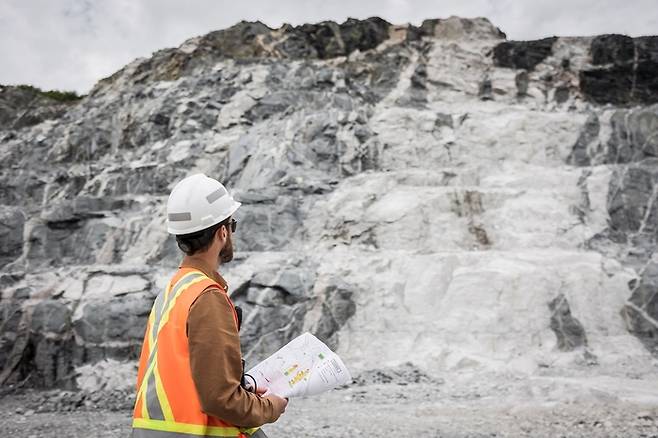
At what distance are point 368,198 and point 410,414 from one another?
746 cm

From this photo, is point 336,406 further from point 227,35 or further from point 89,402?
point 227,35

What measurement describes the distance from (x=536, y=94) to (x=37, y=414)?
19.9 m

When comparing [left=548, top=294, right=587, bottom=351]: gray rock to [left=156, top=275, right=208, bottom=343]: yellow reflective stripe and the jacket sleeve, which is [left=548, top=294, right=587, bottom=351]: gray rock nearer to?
the jacket sleeve

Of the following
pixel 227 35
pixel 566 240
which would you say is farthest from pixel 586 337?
pixel 227 35

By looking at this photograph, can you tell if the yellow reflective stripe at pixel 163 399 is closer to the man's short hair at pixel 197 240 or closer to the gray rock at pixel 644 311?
the man's short hair at pixel 197 240

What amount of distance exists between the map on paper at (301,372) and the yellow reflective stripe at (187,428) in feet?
1.13

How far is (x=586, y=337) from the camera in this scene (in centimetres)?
936

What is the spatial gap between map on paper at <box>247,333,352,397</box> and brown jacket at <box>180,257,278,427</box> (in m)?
0.28

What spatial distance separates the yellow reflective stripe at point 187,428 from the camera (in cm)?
172

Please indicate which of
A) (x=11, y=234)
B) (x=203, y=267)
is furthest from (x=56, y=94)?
(x=203, y=267)

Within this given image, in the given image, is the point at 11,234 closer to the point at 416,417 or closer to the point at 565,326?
the point at 416,417

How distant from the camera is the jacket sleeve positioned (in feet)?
5.57

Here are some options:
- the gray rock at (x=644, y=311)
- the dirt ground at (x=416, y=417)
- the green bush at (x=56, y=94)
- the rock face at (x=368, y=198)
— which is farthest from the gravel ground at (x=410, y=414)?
the green bush at (x=56, y=94)

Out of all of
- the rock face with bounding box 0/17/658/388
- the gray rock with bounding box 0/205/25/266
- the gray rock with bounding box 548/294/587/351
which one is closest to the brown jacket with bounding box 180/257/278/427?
the rock face with bounding box 0/17/658/388
